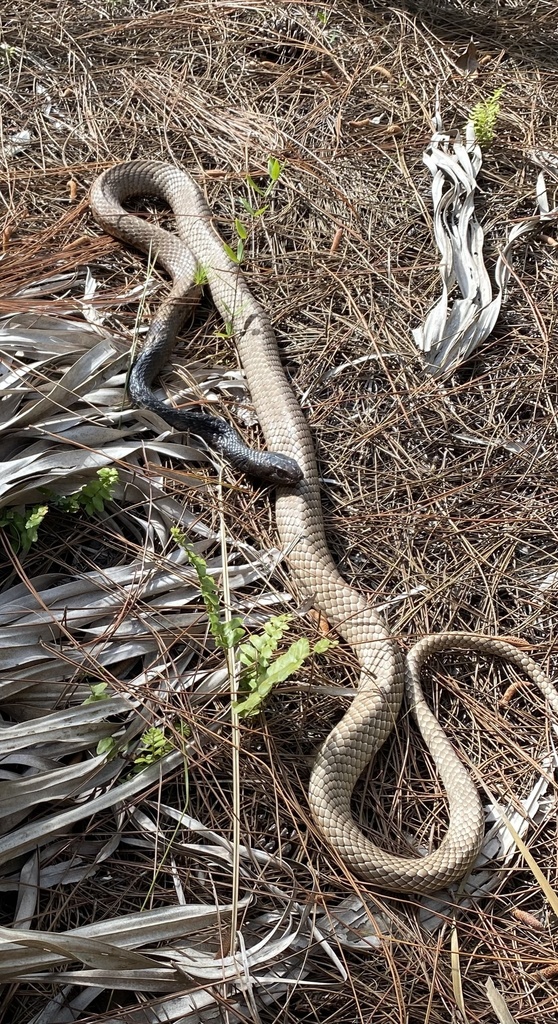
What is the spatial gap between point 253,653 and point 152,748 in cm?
55

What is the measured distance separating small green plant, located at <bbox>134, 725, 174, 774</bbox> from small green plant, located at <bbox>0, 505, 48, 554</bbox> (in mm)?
991

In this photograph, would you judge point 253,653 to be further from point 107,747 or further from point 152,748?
point 107,747

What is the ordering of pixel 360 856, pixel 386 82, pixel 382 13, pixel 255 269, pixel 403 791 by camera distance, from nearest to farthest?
pixel 360 856 → pixel 403 791 → pixel 255 269 → pixel 386 82 → pixel 382 13

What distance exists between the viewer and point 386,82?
5.75 meters

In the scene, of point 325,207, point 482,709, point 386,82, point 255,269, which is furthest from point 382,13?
point 482,709

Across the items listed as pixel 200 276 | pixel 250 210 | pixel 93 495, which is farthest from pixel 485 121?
pixel 93 495

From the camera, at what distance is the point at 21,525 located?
3467 mm

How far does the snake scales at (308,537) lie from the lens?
10.6ft

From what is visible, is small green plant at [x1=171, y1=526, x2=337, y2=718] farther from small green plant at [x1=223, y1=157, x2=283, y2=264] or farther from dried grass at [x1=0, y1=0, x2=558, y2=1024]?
small green plant at [x1=223, y1=157, x2=283, y2=264]

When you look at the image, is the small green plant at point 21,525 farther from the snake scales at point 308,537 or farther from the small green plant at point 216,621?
the snake scales at point 308,537

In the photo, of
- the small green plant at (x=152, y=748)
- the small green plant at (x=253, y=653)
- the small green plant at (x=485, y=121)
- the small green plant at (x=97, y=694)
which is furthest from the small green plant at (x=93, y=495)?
the small green plant at (x=485, y=121)

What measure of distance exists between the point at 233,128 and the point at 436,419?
275 centimetres

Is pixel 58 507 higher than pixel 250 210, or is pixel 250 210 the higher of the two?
pixel 250 210

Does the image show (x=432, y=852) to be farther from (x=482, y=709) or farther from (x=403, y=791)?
(x=482, y=709)
